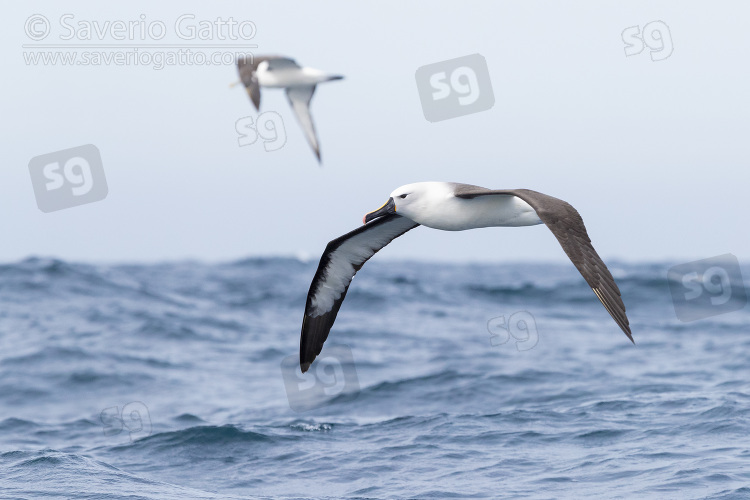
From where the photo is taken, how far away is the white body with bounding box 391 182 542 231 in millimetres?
8578

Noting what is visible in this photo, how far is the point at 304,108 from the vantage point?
1764 cm

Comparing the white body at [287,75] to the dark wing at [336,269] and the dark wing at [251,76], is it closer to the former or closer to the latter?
the dark wing at [251,76]

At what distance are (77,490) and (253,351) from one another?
32.7 ft

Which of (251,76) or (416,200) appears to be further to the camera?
(251,76)

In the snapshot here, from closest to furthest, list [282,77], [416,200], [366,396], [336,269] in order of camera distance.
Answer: [416,200], [336,269], [366,396], [282,77]

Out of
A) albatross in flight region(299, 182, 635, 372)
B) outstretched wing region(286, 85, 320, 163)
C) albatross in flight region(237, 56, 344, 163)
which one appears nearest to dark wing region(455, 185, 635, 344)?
albatross in flight region(299, 182, 635, 372)

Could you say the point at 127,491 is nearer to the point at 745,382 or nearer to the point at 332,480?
the point at 332,480

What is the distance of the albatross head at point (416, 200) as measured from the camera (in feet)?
28.7

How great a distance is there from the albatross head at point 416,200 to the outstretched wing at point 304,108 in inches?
327

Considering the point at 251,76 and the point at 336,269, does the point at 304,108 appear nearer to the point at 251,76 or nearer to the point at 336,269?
the point at 251,76

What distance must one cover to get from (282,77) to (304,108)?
4.45ft

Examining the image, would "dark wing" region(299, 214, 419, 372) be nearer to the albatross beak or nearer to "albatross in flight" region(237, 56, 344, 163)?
the albatross beak

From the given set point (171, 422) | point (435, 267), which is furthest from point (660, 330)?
point (435, 267)

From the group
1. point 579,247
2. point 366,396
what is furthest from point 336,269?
point 366,396
